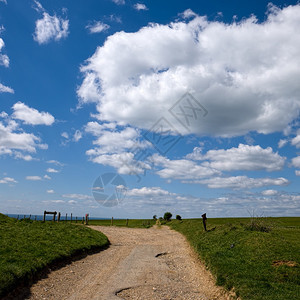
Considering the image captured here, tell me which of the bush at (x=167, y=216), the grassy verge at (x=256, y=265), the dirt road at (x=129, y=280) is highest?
the bush at (x=167, y=216)

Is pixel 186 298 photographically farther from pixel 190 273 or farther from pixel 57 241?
pixel 57 241

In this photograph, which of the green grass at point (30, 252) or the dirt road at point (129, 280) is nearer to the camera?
the dirt road at point (129, 280)

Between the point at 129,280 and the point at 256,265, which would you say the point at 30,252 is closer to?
the point at 129,280

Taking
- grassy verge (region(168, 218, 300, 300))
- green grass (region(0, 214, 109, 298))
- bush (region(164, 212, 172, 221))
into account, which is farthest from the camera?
bush (region(164, 212, 172, 221))

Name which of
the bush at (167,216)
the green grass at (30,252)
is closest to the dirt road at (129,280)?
the green grass at (30,252)

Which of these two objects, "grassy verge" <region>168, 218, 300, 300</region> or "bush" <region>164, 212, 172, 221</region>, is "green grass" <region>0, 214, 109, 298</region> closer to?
"grassy verge" <region>168, 218, 300, 300</region>

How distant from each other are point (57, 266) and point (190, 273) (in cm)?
744

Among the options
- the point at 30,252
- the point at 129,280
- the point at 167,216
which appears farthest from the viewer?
the point at 167,216

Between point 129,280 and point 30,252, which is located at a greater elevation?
point 30,252

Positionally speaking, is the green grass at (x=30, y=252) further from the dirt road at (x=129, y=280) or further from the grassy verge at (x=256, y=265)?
the grassy verge at (x=256, y=265)

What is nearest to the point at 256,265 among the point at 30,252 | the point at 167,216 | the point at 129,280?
the point at 129,280

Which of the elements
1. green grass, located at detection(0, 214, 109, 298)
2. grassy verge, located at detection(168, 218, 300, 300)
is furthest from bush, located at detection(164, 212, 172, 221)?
grassy verge, located at detection(168, 218, 300, 300)

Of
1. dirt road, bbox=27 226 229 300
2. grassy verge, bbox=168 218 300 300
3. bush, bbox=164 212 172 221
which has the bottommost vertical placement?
dirt road, bbox=27 226 229 300

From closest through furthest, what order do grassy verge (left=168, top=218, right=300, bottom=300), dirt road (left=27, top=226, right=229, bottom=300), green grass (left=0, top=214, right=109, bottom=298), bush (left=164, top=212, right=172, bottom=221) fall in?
grassy verge (left=168, top=218, right=300, bottom=300), dirt road (left=27, top=226, right=229, bottom=300), green grass (left=0, top=214, right=109, bottom=298), bush (left=164, top=212, right=172, bottom=221)
